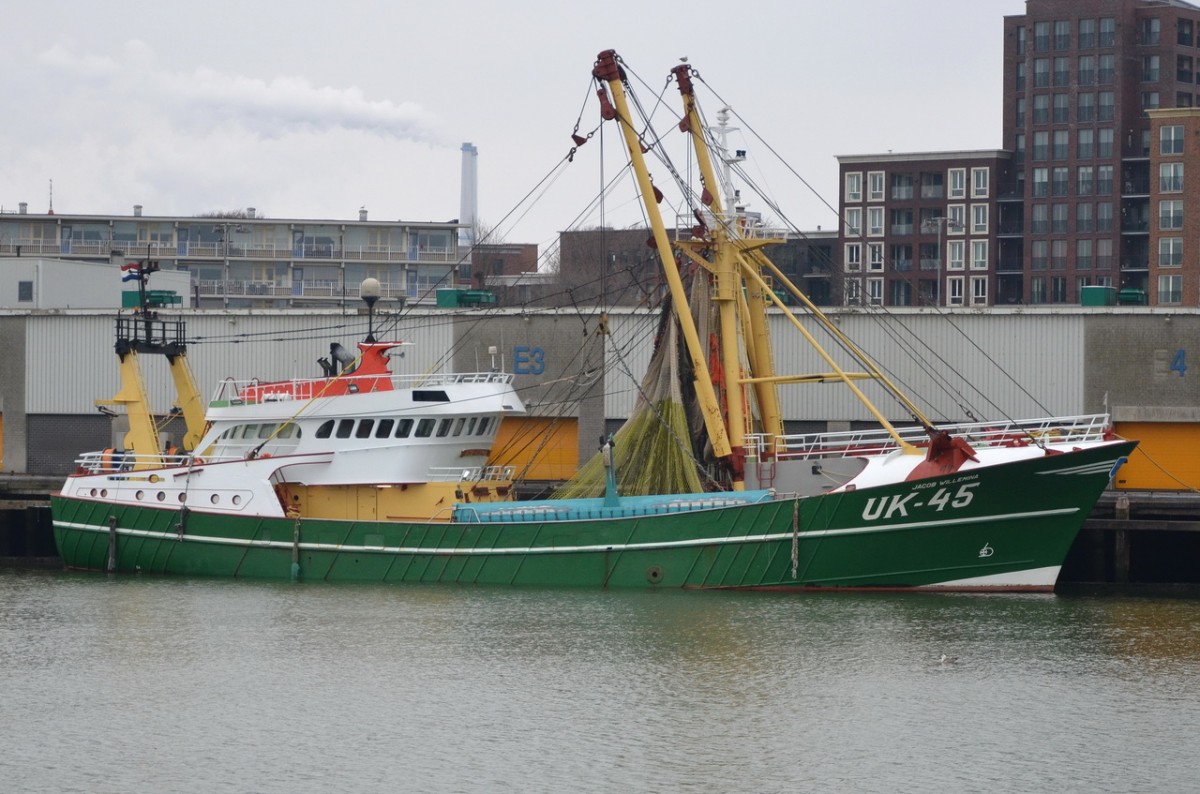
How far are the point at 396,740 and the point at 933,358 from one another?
19.2 meters

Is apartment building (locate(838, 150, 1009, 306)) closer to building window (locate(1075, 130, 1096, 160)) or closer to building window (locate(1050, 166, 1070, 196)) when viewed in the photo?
building window (locate(1050, 166, 1070, 196))

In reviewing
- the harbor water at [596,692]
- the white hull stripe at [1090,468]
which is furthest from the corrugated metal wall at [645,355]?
the harbor water at [596,692]

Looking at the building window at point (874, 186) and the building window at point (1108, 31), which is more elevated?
the building window at point (1108, 31)

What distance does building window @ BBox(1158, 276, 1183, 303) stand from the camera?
224 ft

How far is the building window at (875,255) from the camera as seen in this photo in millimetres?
74938

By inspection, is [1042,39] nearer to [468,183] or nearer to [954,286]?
[954,286]

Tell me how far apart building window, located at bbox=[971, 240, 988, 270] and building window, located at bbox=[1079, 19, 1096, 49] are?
9423mm

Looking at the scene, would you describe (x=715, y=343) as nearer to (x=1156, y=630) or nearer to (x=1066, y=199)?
(x=1156, y=630)

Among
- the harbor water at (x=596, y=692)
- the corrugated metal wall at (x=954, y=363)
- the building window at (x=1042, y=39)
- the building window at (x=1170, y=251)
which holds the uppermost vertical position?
the building window at (x=1042, y=39)

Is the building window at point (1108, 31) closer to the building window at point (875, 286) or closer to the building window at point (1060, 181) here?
the building window at point (1060, 181)

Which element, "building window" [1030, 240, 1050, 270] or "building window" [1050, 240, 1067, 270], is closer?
"building window" [1050, 240, 1067, 270]

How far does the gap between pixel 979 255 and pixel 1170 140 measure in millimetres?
9866

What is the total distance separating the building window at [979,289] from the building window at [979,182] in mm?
3695

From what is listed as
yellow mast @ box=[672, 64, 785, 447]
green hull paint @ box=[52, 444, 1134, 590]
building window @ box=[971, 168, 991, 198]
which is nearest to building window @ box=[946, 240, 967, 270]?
building window @ box=[971, 168, 991, 198]
